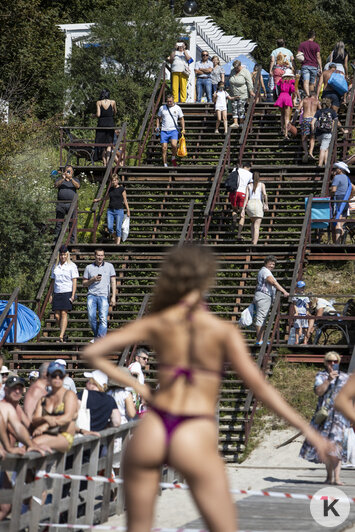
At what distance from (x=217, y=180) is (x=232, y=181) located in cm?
97


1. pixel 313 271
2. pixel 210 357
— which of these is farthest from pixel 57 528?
pixel 313 271

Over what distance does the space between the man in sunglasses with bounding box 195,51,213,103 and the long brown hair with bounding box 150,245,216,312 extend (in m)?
22.6

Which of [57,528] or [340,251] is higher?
[57,528]

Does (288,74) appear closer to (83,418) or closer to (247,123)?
(247,123)

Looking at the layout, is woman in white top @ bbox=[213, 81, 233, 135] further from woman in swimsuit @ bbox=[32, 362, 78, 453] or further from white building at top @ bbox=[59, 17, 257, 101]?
woman in swimsuit @ bbox=[32, 362, 78, 453]

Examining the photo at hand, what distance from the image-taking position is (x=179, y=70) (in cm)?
2680

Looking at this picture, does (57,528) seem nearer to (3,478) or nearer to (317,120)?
(3,478)

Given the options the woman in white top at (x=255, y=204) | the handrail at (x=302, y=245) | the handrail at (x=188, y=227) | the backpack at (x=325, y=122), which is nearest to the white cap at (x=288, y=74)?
the backpack at (x=325, y=122)

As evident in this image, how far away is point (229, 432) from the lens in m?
15.6

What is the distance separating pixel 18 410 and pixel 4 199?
11.1 m

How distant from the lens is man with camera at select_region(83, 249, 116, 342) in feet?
57.9

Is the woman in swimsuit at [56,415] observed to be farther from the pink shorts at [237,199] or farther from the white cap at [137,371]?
the pink shorts at [237,199]

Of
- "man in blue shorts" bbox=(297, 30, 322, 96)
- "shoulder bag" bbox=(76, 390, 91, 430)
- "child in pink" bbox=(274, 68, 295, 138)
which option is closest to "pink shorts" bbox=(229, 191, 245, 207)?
Answer: "child in pink" bbox=(274, 68, 295, 138)
